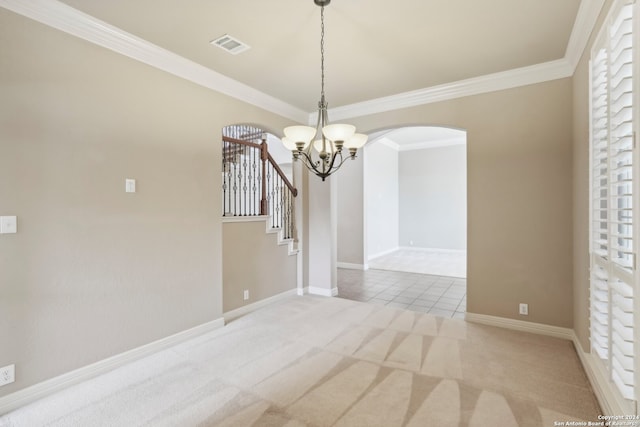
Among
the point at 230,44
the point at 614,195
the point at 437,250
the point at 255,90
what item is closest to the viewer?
the point at 614,195

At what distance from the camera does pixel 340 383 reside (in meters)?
2.45

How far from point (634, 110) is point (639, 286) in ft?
2.87

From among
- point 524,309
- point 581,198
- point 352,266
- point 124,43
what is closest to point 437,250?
point 352,266

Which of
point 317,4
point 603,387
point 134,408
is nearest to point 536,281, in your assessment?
point 603,387

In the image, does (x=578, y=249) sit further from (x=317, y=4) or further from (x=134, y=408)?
(x=134, y=408)

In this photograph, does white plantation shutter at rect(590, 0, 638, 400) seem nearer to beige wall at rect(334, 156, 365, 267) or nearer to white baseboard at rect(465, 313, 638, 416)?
white baseboard at rect(465, 313, 638, 416)

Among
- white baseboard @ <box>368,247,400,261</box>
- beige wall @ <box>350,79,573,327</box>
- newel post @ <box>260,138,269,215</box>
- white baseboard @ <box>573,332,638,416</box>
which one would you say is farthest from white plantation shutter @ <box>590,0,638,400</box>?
white baseboard @ <box>368,247,400,261</box>

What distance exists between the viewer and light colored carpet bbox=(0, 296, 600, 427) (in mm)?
2059

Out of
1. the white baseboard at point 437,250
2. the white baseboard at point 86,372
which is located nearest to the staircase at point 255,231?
the white baseboard at point 86,372

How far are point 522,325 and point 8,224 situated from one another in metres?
4.81

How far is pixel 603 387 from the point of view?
2113 millimetres

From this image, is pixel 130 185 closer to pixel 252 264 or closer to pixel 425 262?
pixel 252 264

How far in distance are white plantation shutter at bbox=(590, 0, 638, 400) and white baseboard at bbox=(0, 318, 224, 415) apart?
3.50 m

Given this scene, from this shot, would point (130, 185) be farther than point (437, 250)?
No
